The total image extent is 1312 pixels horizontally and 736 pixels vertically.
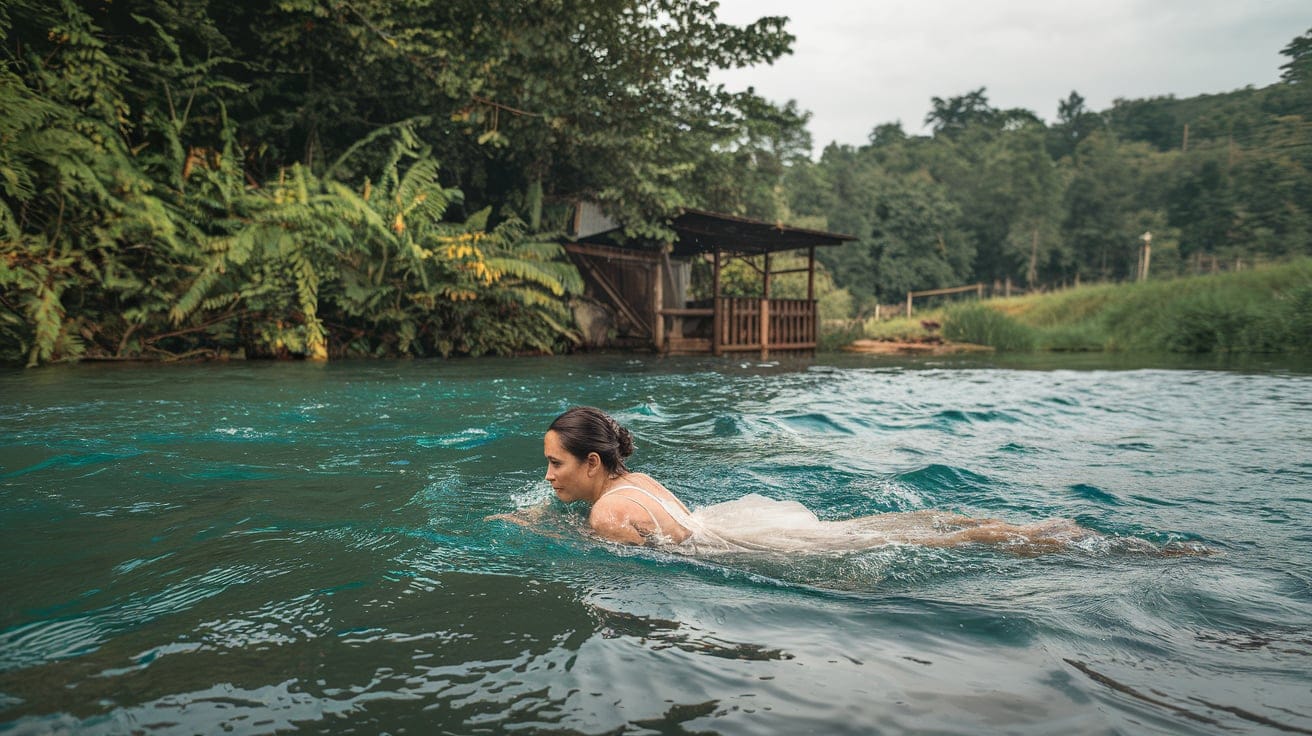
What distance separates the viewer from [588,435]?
3.83 m

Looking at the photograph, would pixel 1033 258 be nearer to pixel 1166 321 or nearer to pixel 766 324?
pixel 1166 321

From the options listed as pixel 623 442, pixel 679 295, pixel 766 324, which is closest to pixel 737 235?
pixel 766 324

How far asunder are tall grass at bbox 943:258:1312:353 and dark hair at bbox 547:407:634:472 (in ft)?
71.1

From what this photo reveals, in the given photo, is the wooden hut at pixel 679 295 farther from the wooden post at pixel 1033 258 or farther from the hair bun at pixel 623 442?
the wooden post at pixel 1033 258

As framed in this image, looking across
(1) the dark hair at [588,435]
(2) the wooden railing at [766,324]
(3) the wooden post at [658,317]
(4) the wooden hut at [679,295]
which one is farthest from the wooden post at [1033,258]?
(1) the dark hair at [588,435]

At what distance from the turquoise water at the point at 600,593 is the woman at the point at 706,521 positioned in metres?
0.14

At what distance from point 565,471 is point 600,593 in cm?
92

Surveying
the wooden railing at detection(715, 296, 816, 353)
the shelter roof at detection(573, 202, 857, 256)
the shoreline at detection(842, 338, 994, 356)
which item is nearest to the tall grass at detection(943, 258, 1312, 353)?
the shoreline at detection(842, 338, 994, 356)

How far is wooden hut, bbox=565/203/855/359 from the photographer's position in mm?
18906

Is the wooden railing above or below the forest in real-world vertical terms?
below

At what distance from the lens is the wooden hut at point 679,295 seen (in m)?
18.9

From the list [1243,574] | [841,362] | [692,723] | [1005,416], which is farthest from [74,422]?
[841,362]

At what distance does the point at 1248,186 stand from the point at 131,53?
47.6 metres

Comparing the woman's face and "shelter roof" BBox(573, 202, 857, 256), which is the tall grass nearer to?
"shelter roof" BBox(573, 202, 857, 256)
